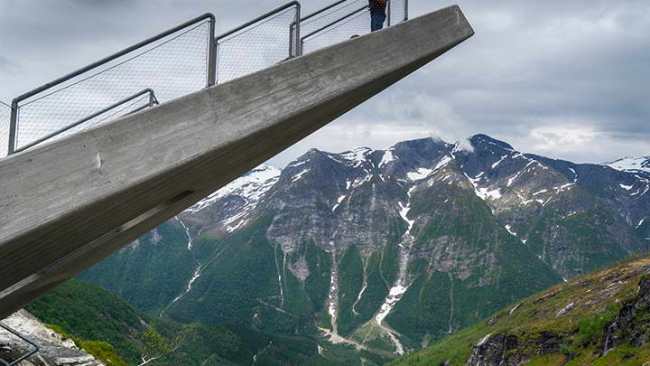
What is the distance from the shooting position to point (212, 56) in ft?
30.6

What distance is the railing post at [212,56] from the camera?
9188mm

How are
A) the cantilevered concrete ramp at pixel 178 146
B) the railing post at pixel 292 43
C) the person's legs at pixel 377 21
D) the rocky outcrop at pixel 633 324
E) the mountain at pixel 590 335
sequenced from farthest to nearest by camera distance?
the mountain at pixel 590 335, the rocky outcrop at pixel 633 324, the person's legs at pixel 377 21, the railing post at pixel 292 43, the cantilevered concrete ramp at pixel 178 146

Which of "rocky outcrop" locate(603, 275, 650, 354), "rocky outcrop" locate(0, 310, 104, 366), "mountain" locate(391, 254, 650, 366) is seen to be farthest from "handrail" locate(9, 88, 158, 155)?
"rocky outcrop" locate(603, 275, 650, 354)

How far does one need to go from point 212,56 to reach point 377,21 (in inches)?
160

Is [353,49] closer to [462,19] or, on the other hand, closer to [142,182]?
[462,19]

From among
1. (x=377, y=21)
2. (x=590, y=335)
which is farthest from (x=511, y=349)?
(x=377, y=21)

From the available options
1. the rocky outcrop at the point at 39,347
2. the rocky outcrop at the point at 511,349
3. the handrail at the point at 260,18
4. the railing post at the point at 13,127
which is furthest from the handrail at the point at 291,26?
the rocky outcrop at the point at 511,349

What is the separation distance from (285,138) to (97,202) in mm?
4284

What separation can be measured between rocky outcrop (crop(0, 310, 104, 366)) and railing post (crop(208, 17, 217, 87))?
10029 mm

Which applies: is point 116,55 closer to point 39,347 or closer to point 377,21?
point 377,21

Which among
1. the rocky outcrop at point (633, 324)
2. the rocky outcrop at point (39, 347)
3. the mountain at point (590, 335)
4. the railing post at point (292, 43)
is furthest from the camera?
the mountain at point (590, 335)

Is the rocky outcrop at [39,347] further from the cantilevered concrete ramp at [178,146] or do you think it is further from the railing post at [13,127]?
the railing post at [13,127]

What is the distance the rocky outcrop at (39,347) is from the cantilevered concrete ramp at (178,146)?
475 centimetres

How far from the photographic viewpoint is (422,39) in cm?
1154
